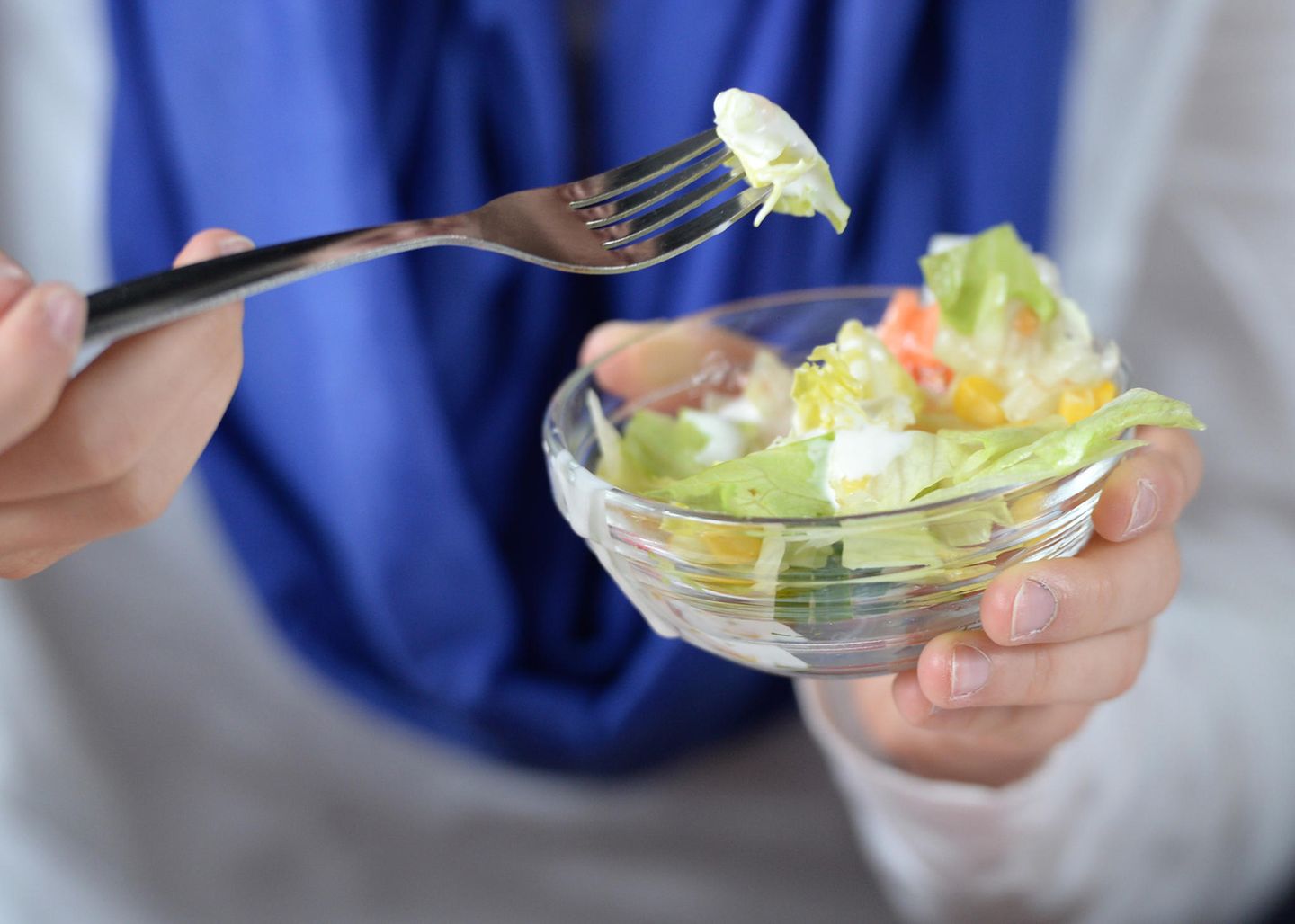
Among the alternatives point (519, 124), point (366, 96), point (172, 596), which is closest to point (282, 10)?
point (366, 96)

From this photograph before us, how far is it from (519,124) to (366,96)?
13 cm

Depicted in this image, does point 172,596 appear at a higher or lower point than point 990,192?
lower

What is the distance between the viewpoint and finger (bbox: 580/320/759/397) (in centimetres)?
54

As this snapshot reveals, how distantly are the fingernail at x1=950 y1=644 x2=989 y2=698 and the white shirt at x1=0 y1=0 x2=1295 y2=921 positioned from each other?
386 mm

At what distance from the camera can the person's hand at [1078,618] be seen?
394 mm

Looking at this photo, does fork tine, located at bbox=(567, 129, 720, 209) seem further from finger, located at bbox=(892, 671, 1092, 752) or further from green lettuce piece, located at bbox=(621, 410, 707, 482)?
finger, located at bbox=(892, 671, 1092, 752)

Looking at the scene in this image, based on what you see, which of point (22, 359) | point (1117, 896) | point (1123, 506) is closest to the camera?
point (22, 359)

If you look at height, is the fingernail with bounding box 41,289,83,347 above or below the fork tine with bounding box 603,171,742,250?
above

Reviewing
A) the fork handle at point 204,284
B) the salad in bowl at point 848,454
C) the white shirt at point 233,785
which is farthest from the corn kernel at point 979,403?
the white shirt at point 233,785

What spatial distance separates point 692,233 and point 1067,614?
214mm

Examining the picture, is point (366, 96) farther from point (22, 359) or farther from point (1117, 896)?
point (1117, 896)

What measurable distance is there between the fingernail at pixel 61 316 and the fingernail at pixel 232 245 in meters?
0.07

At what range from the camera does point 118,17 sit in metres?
0.88

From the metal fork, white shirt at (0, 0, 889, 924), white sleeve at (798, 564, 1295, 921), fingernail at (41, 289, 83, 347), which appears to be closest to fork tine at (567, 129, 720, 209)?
the metal fork
